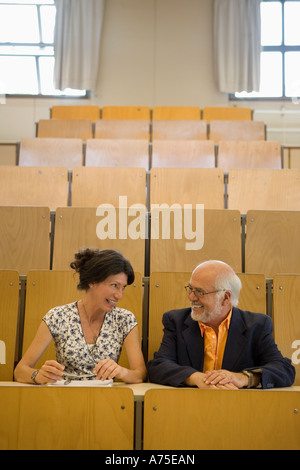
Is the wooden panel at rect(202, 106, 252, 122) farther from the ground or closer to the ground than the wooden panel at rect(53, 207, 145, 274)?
farther from the ground

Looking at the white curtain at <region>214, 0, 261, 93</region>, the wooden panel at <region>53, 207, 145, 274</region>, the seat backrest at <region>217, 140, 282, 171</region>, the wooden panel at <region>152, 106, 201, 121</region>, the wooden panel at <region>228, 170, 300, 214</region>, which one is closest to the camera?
the wooden panel at <region>53, 207, 145, 274</region>

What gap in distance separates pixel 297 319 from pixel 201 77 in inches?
106

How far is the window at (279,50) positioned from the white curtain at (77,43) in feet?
3.29

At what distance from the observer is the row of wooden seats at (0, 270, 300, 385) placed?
1326mm

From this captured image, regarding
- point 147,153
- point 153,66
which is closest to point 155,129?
point 147,153

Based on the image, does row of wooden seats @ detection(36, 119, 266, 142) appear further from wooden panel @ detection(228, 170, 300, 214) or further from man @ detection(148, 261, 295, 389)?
man @ detection(148, 261, 295, 389)

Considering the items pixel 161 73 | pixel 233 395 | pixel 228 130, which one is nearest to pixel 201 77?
pixel 161 73

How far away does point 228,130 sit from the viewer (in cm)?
284

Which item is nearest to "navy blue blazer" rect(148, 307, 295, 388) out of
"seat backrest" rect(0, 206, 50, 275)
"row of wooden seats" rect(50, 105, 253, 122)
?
"seat backrest" rect(0, 206, 50, 275)

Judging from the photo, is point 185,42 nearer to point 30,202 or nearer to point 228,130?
point 228,130

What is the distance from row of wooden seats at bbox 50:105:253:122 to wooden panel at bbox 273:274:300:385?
2.00 m

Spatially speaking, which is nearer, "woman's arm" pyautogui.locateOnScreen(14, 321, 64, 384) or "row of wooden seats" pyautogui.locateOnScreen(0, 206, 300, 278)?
"woman's arm" pyautogui.locateOnScreen(14, 321, 64, 384)

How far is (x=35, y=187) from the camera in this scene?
6.77 feet

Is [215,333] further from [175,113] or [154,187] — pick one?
[175,113]
